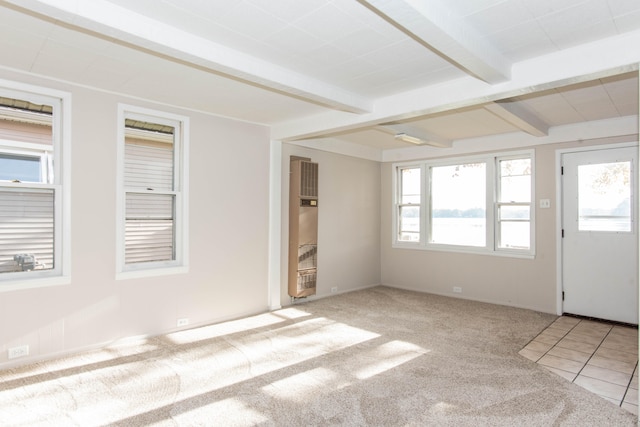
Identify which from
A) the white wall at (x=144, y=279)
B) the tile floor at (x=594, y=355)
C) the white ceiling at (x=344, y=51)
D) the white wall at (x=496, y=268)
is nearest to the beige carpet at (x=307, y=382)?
the tile floor at (x=594, y=355)

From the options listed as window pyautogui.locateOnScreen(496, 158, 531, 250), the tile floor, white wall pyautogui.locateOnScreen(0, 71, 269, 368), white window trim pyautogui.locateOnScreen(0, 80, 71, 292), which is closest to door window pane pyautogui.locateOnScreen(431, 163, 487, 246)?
window pyautogui.locateOnScreen(496, 158, 531, 250)

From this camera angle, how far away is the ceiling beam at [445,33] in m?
1.99

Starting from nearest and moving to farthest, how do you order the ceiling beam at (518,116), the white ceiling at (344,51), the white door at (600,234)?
the white ceiling at (344,51) → the ceiling beam at (518,116) → the white door at (600,234)

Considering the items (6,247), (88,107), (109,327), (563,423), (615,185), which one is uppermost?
(88,107)

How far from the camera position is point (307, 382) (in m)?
3.00

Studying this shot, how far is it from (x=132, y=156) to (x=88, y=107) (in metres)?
0.60

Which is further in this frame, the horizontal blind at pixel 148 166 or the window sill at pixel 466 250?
the window sill at pixel 466 250

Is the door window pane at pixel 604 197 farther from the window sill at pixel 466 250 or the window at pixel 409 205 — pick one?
the window at pixel 409 205

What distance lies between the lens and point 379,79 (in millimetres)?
3365

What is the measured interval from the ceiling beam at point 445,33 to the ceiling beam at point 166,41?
1120 mm

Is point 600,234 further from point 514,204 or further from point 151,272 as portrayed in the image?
point 151,272

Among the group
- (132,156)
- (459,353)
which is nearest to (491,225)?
(459,353)

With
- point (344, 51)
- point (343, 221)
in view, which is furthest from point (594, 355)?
point (343, 221)

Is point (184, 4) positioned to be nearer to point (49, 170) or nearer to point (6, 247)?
point (49, 170)
